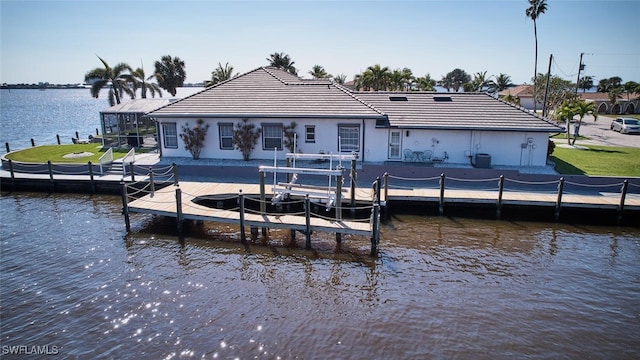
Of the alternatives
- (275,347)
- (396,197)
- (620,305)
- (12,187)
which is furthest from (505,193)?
(12,187)

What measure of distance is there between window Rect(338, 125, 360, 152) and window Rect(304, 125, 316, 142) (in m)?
1.53

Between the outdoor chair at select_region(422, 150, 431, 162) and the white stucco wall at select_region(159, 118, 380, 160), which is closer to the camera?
the outdoor chair at select_region(422, 150, 431, 162)

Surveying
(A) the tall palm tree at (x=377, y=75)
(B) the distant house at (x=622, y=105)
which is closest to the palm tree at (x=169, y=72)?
(A) the tall palm tree at (x=377, y=75)

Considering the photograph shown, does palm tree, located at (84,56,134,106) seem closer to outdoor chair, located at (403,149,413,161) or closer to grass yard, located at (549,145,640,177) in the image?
outdoor chair, located at (403,149,413,161)

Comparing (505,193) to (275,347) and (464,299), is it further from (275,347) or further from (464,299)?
(275,347)

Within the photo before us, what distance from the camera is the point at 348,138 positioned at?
23.6 metres

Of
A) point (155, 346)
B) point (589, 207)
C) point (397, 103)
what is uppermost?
point (397, 103)

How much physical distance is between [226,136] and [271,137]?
282cm

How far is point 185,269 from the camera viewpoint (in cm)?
1347

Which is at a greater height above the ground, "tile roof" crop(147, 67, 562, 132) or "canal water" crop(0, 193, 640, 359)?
"tile roof" crop(147, 67, 562, 132)

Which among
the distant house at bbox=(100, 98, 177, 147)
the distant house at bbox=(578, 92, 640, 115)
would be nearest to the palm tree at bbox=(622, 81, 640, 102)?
the distant house at bbox=(578, 92, 640, 115)

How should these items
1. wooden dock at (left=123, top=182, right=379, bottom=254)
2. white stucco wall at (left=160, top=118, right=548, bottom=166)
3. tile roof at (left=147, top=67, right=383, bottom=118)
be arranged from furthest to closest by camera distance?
1. tile roof at (left=147, top=67, right=383, bottom=118)
2. white stucco wall at (left=160, top=118, right=548, bottom=166)
3. wooden dock at (left=123, top=182, right=379, bottom=254)

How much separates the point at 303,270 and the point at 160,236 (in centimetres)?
662

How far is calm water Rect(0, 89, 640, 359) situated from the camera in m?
9.82
